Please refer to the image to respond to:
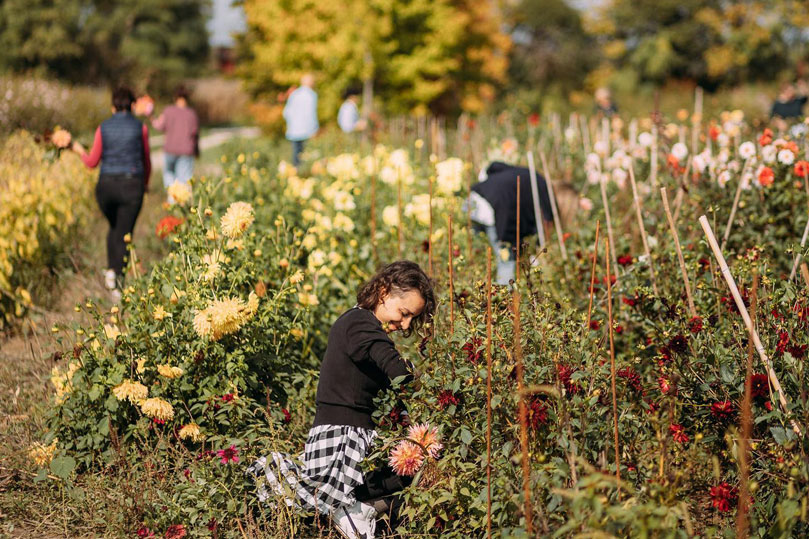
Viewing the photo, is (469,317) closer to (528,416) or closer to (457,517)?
(528,416)

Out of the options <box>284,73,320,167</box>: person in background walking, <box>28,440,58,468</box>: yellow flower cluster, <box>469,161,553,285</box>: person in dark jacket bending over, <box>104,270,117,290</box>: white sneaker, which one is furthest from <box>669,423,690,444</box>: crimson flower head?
<box>284,73,320,167</box>: person in background walking

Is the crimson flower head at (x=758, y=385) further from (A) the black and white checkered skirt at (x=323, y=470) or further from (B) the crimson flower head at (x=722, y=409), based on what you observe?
(A) the black and white checkered skirt at (x=323, y=470)

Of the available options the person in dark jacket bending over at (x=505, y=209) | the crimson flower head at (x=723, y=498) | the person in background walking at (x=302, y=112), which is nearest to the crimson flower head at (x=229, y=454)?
the crimson flower head at (x=723, y=498)

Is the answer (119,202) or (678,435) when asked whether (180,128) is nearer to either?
(119,202)

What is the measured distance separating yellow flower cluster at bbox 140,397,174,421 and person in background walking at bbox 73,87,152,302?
245cm

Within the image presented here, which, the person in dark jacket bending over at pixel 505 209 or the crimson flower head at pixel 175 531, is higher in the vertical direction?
the person in dark jacket bending over at pixel 505 209

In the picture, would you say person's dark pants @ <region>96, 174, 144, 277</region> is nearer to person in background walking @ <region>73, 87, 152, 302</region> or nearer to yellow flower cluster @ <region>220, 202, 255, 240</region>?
person in background walking @ <region>73, 87, 152, 302</region>

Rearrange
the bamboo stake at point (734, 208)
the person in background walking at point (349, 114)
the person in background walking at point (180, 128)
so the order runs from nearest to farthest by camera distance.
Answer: the bamboo stake at point (734, 208) < the person in background walking at point (180, 128) < the person in background walking at point (349, 114)

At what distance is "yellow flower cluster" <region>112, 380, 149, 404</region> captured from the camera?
2.79 meters

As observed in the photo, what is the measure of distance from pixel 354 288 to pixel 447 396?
1.92m

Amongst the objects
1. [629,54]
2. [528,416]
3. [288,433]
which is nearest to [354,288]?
[288,433]

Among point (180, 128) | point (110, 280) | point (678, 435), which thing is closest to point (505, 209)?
point (678, 435)

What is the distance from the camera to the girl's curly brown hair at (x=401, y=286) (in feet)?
9.57

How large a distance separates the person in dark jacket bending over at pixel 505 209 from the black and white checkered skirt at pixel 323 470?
1953 millimetres
